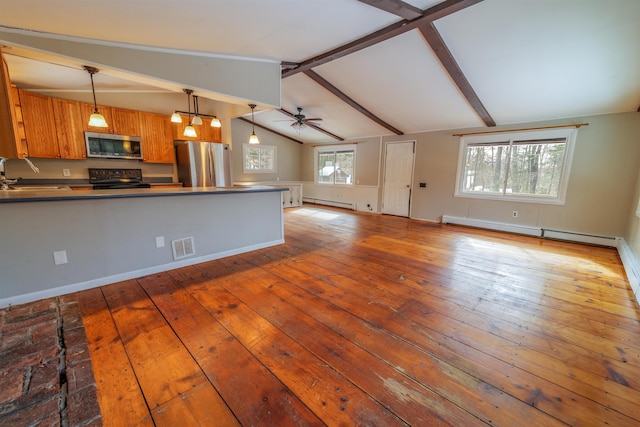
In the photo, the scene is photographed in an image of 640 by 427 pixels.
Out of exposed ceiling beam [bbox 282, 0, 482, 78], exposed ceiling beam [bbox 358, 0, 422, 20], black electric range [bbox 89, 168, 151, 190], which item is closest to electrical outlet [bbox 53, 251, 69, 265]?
black electric range [bbox 89, 168, 151, 190]

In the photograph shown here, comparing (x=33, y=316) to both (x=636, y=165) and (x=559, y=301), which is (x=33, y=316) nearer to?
(x=559, y=301)

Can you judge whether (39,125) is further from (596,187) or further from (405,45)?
(596,187)

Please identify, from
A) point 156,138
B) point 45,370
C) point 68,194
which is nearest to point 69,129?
point 156,138

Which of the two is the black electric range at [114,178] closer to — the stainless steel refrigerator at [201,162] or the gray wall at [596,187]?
the stainless steel refrigerator at [201,162]

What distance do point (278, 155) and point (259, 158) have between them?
0.75m

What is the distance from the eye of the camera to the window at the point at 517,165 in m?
4.43

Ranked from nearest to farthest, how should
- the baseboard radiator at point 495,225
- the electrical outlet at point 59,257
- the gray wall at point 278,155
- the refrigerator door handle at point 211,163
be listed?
the electrical outlet at point 59,257 < the baseboard radiator at point 495,225 < the refrigerator door handle at point 211,163 < the gray wall at point 278,155

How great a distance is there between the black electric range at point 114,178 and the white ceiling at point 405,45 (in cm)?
134

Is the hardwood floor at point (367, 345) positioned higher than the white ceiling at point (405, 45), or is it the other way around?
the white ceiling at point (405, 45)

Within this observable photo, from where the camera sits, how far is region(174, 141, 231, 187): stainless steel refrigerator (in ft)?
17.2

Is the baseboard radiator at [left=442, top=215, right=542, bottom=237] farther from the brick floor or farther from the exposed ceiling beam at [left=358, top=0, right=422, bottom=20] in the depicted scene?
the brick floor

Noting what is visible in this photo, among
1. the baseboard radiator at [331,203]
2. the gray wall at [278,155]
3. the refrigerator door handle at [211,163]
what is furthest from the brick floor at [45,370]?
the baseboard radiator at [331,203]

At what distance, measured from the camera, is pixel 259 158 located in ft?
25.6

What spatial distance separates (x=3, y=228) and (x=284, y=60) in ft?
11.7
